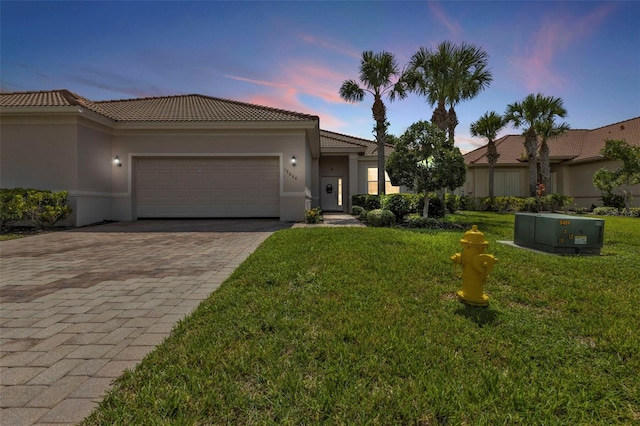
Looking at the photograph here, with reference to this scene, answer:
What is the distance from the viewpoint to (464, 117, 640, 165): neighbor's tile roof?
21.7 metres

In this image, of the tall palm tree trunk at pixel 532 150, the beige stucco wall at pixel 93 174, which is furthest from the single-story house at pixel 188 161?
the tall palm tree trunk at pixel 532 150

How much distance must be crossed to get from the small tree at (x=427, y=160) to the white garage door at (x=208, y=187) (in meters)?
5.94

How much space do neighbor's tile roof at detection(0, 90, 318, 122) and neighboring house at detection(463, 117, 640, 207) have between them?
58.1 feet

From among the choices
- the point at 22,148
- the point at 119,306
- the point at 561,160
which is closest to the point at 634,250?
the point at 119,306

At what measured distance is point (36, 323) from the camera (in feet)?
10.3

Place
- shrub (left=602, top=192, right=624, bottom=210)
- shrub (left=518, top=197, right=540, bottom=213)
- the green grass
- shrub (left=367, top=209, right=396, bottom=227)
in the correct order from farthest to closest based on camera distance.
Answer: shrub (left=518, top=197, right=540, bottom=213)
shrub (left=602, top=192, right=624, bottom=210)
shrub (left=367, top=209, right=396, bottom=227)
the green grass

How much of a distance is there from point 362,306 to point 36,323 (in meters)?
3.59

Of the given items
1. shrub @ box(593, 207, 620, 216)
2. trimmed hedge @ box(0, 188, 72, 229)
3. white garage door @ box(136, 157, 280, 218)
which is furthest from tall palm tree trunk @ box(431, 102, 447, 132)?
trimmed hedge @ box(0, 188, 72, 229)

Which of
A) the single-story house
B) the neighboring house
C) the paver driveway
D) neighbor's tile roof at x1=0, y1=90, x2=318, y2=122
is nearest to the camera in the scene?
the paver driveway

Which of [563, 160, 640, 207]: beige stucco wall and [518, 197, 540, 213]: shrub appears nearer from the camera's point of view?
[518, 197, 540, 213]: shrub

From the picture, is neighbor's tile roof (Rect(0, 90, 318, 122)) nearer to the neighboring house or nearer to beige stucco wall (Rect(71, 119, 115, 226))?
beige stucco wall (Rect(71, 119, 115, 226))

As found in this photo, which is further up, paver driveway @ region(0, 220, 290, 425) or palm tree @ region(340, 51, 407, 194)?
palm tree @ region(340, 51, 407, 194)

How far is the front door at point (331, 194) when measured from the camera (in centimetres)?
2145

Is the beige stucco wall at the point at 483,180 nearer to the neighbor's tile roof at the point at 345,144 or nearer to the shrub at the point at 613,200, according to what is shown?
the shrub at the point at 613,200
